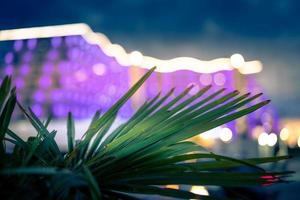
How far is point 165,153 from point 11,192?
0.32 metres

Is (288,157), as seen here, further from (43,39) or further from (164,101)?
(43,39)

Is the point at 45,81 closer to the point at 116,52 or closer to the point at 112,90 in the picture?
the point at 112,90

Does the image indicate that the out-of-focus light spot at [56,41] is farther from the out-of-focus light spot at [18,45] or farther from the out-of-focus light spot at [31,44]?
the out-of-focus light spot at [18,45]

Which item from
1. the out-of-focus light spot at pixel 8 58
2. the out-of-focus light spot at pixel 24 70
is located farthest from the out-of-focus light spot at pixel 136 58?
the out-of-focus light spot at pixel 8 58

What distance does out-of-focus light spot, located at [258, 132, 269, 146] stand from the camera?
56.6 meters

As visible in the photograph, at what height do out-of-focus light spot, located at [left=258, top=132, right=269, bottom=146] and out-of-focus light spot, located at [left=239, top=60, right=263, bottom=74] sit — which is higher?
out-of-focus light spot, located at [left=239, top=60, right=263, bottom=74]

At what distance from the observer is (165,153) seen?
82cm

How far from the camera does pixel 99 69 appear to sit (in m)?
59.5

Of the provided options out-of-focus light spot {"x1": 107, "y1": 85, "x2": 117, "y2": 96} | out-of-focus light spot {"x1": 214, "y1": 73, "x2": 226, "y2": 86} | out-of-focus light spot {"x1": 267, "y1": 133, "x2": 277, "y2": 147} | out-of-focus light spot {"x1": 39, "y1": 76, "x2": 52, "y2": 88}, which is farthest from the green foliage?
out-of-focus light spot {"x1": 214, "y1": 73, "x2": 226, "y2": 86}

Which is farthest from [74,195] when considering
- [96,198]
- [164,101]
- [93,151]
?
[164,101]

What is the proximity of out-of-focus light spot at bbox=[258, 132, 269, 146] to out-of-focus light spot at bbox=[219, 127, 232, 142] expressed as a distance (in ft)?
15.3

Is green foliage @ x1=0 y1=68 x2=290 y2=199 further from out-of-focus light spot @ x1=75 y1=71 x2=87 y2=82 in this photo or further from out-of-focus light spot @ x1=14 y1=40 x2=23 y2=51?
out-of-focus light spot @ x1=14 y1=40 x2=23 y2=51

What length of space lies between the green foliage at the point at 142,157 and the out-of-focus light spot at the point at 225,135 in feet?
184

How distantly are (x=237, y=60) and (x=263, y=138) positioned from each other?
1469cm
